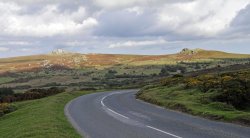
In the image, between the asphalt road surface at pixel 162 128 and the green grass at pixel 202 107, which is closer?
the asphalt road surface at pixel 162 128

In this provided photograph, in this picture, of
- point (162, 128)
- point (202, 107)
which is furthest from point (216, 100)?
point (162, 128)

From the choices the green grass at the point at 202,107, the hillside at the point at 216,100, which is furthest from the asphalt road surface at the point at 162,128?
the hillside at the point at 216,100

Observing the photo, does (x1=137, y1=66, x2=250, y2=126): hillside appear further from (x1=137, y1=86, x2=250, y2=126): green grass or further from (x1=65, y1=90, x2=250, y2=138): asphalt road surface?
(x1=65, y1=90, x2=250, y2=138): asphalt road surface

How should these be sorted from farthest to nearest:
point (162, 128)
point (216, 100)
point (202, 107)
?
point (216, 100) < point (202, 107) < point (162, 128)

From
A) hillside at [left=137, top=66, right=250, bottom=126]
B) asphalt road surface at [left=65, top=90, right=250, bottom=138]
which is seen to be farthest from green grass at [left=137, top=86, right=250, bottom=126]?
asphalt road surface at [left=65, top=90, right=250, bottom=138]

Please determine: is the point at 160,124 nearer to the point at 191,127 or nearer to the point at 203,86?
the point at 191,127

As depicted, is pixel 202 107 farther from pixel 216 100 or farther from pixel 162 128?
pixel 162 128

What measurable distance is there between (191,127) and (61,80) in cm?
12628

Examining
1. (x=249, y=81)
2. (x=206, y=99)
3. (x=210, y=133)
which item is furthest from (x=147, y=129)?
(x=249, y=81)

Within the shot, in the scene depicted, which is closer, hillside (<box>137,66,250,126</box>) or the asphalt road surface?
the asphalt road surface

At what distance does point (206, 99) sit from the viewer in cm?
3288

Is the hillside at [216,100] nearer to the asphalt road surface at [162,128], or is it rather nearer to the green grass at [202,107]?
the green grass at [202,107]

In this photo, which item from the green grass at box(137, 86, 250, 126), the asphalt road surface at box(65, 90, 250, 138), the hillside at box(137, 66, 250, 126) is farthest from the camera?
the hillside at box(137, 66, 250, 126)

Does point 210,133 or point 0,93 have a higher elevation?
point 210,133
